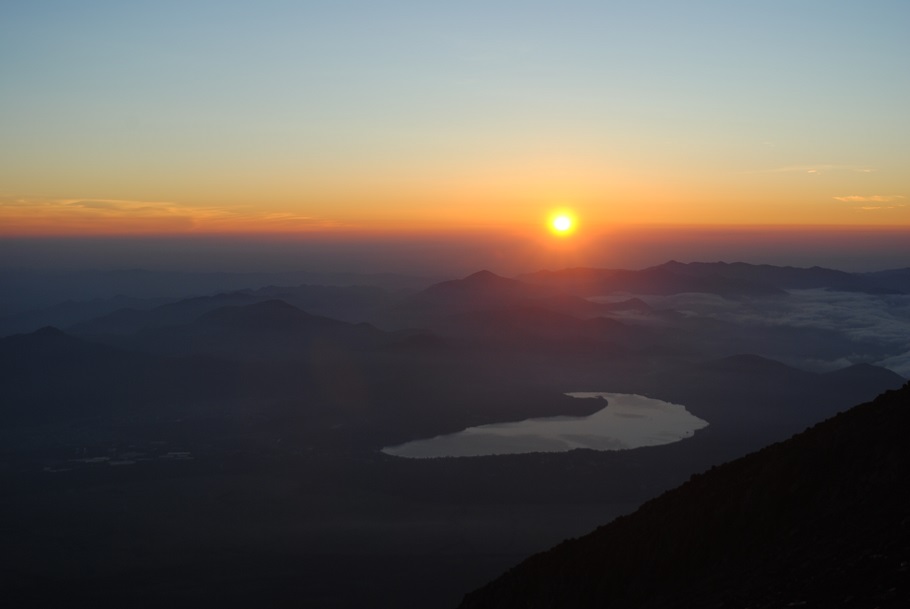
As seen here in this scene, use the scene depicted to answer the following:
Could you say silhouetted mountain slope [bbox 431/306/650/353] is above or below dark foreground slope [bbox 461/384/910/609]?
below

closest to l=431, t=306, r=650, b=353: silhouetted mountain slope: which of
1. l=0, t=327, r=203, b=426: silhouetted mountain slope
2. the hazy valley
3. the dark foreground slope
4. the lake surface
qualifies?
the hazy valley

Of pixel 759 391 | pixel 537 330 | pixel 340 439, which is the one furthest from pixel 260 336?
pixel 759 391

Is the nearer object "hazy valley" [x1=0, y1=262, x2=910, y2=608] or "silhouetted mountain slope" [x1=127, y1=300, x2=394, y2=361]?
"hazy valley" [x1=0, y1=262, x2=910, y2=608]

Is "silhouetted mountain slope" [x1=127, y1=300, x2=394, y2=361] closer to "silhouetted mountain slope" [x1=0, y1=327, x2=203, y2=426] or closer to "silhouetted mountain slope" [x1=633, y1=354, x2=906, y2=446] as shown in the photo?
"silhouetted mountain slope" [x1=0, y1=327, x2=203, y2=426]

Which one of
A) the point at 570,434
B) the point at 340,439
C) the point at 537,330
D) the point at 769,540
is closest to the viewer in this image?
the point at 769,540

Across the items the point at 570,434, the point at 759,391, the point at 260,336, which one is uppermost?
the point at 260,336

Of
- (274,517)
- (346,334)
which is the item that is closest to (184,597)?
(274,517)

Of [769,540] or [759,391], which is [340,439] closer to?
[759,391]
